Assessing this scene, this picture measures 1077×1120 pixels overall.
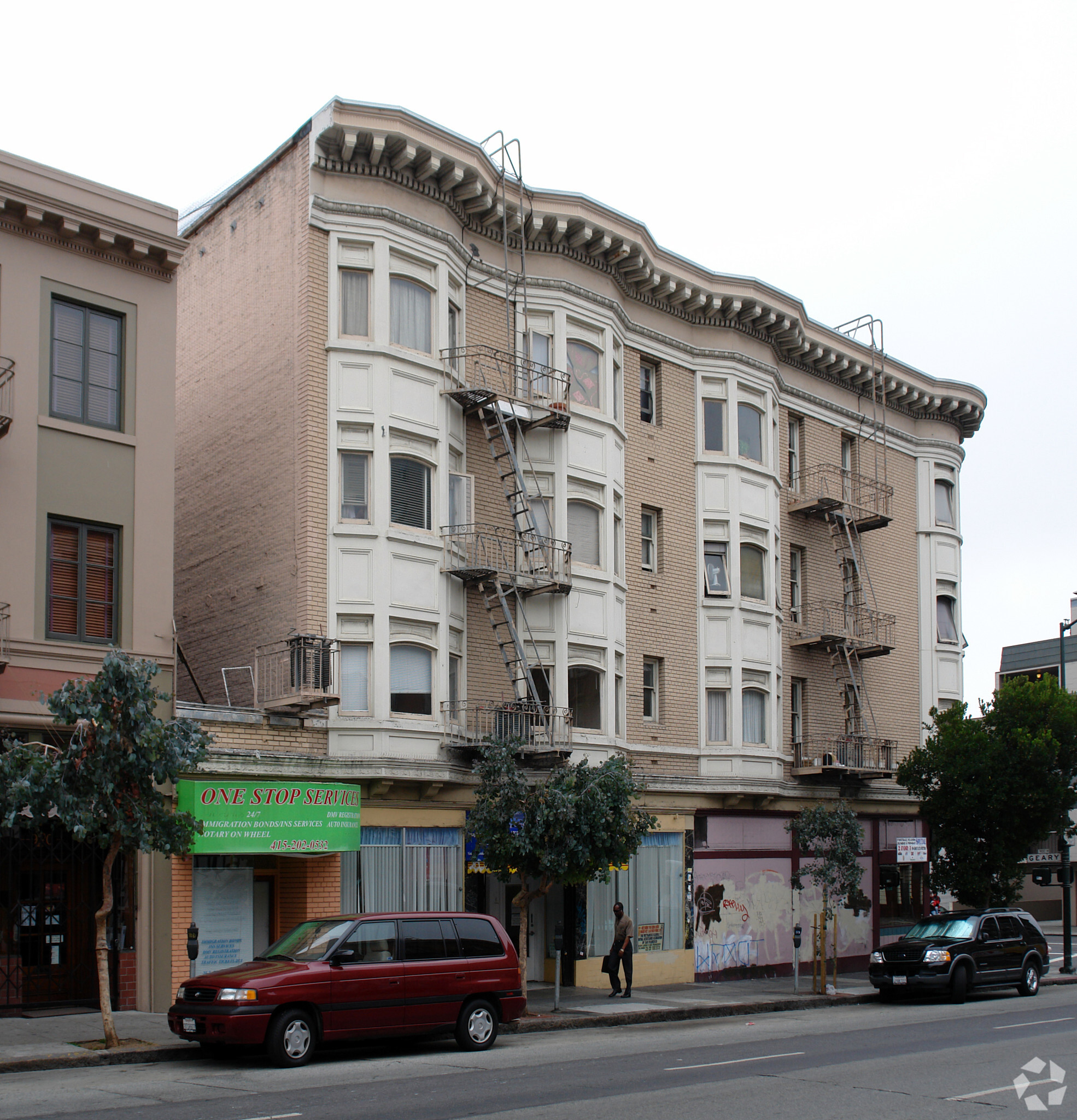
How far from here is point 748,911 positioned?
29016 millimetres

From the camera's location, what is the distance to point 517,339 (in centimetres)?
2617

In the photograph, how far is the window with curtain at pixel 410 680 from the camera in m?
22.6

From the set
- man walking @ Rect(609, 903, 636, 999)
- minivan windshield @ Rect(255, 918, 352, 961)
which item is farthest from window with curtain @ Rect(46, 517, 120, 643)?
man walking @ Rect(609, 903, 636, 999)

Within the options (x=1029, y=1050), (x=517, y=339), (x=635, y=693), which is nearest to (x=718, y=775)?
(x=635, y=693)

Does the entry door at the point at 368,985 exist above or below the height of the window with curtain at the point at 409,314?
below

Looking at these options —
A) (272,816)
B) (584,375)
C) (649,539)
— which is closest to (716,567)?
(649,539)

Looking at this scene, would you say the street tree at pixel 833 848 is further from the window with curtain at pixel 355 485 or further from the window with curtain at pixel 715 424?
the window with curtain at pixel 355 485

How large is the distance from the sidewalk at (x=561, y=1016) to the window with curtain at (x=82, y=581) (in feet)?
18.0

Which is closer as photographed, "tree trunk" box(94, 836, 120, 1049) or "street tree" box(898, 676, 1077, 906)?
"tree trunk" box(94, 836, 120, 1049)

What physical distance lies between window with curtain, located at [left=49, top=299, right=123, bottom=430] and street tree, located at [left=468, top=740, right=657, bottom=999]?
8.16m

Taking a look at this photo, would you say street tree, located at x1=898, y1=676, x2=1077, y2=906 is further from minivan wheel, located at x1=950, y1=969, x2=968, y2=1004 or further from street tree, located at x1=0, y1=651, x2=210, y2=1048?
street tree, located at x1=0, y1=651, x2=210, y2=1048

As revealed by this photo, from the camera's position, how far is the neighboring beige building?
18812 mm

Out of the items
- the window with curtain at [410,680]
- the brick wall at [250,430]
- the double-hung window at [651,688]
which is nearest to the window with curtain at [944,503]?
the double-hung window at [651,688]

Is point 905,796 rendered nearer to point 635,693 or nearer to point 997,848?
point 997,848
